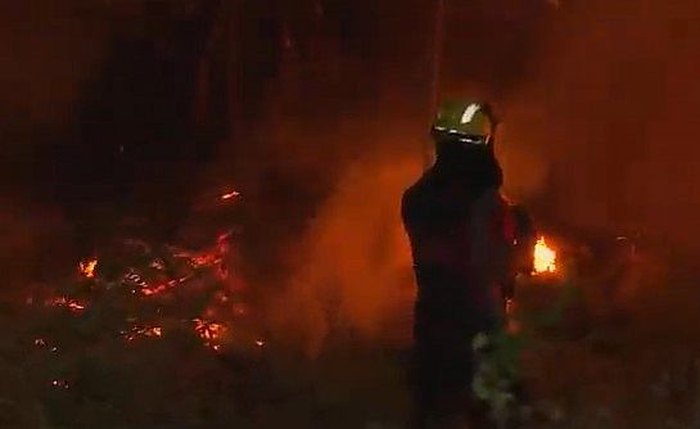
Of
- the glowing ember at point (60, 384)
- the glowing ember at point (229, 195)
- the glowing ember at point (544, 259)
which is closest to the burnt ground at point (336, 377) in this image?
the glowing ember at point (60, 384)

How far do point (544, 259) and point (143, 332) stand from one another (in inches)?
68.9

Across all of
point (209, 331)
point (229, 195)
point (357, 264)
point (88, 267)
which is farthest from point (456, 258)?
point (229, 195)

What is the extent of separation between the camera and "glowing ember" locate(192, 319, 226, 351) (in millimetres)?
6848

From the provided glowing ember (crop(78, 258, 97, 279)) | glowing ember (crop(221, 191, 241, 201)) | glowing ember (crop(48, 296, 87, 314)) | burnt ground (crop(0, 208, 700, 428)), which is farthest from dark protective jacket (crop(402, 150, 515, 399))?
glowing ember (crop(221, 191, 241, 201))

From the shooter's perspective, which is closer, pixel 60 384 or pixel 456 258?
pixel 456 258

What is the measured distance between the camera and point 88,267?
7797 millimetres

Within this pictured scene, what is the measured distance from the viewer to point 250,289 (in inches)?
297

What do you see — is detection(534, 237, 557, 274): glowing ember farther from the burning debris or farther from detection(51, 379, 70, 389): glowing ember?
detection(51, 379, 70, 389): glowing ember

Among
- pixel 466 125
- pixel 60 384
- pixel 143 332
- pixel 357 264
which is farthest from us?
pixel 357 264

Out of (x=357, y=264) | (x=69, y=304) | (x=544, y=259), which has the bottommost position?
(x=357, y=264)

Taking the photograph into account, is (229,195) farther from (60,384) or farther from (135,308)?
(60,384)

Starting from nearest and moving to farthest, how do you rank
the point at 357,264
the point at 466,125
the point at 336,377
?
the point at 466,125
the point at 336,377
the point at 357,264

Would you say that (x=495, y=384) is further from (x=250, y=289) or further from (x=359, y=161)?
(x=359, y=161)

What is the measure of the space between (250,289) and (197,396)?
1071 mm
